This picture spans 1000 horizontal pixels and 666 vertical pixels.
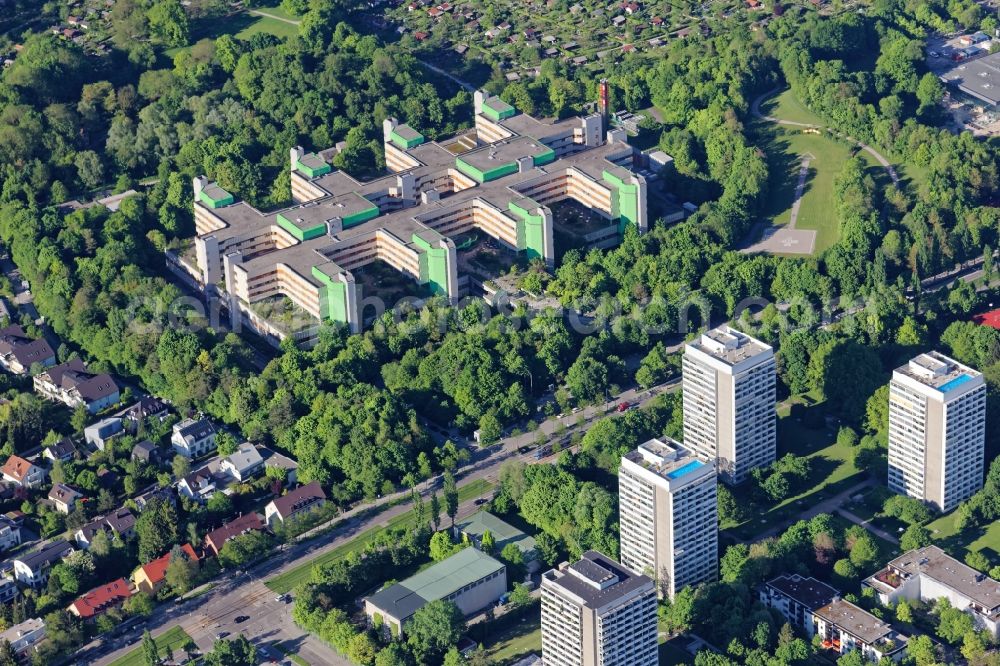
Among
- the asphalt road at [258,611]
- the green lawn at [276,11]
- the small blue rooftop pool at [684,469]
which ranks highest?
the green lawn at [276,11]

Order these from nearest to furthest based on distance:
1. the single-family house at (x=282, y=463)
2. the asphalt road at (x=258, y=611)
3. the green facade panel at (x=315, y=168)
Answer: the asphalt road at (x=258, y=611)
the single-family house at (x=282, y=463)
the green facade panel at (x=315, y=168)

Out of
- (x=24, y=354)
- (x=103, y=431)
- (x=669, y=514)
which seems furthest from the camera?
(x=24, y=354)

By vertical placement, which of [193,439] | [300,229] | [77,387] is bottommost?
[193,439]

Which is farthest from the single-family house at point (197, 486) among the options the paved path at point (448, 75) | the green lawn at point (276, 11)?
the green lawn at point (276, 11)

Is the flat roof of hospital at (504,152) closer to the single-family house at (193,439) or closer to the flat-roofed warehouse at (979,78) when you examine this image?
the single-family house at (193,439)

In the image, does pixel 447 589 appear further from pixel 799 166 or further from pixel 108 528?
pixel 799 166

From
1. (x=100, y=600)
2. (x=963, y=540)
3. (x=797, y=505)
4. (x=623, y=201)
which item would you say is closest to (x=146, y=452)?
(x=100, y=600)

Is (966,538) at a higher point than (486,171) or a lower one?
lower
